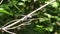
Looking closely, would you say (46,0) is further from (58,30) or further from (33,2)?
(58,30)

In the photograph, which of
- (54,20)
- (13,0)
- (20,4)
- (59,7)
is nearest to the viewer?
(13,0)

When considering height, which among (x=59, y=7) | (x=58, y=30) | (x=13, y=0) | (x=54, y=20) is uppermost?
(x=13, y=0)

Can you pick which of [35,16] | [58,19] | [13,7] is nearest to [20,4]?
[13,7]

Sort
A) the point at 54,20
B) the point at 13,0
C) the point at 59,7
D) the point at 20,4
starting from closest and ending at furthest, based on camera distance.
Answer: the point at 13,0 < the point at 20,4 < the point at 59,7 < the point at 54,20

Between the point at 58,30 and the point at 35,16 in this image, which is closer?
the point at 35,16

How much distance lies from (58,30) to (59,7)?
31cm

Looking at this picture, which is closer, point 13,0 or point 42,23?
point 13,0

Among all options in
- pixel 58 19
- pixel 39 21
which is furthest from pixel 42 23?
pixel 58 19

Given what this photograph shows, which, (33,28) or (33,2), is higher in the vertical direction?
(33,2)

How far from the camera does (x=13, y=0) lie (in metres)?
1.41

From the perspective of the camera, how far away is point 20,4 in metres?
1.52

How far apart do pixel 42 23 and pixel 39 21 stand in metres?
0.06

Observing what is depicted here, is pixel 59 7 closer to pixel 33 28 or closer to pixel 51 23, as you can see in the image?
pixel 51 23

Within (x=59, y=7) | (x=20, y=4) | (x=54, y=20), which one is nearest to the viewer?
(x=20, y=4)
